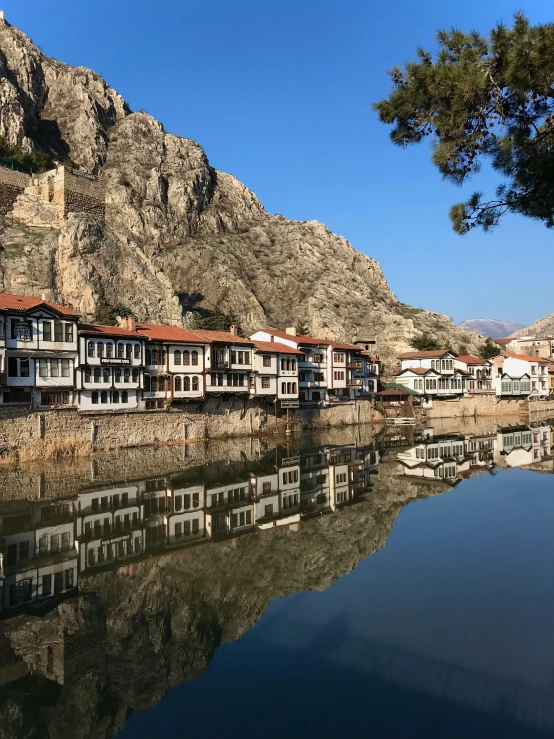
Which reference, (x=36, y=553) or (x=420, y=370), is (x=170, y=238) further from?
(x=36, y=553)

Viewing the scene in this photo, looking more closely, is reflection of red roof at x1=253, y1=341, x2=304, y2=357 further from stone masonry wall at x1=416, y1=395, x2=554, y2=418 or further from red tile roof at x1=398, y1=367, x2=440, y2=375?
red tile roof at x1=398, y1=367, x2=440, y2=375

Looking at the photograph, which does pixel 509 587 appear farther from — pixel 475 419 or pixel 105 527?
pixel 475 419

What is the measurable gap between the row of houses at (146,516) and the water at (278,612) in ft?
0.46

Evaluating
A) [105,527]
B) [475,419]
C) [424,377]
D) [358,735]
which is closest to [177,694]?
[358,735]

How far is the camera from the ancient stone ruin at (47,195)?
78312 mm

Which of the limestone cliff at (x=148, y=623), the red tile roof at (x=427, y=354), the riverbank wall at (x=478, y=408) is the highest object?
the red tile roof at (x=427, y=354)

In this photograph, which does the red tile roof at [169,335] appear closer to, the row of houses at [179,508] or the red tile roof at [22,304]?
the red tile roof at [22,304]

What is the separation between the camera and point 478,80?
1313cm

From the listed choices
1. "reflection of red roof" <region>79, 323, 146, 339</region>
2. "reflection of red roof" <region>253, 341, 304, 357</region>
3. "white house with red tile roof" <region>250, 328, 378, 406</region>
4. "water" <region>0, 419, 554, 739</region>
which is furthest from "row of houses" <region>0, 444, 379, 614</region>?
"white house with red tile roof" <region>250, 328, 378, 406</region>

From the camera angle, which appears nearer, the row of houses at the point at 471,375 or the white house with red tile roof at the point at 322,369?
the white house with red tile roof at the point at 322,369

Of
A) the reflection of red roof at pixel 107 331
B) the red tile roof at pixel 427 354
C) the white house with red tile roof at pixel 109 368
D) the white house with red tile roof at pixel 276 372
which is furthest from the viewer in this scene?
the red tile roof at pixel 427 354

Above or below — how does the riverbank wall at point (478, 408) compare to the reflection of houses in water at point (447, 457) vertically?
above

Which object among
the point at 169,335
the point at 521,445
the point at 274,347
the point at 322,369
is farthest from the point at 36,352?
the point at 521,445

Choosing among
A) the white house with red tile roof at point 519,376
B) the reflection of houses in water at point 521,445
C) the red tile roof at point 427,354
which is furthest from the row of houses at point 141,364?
the white house with red tile roof at point 519,376
